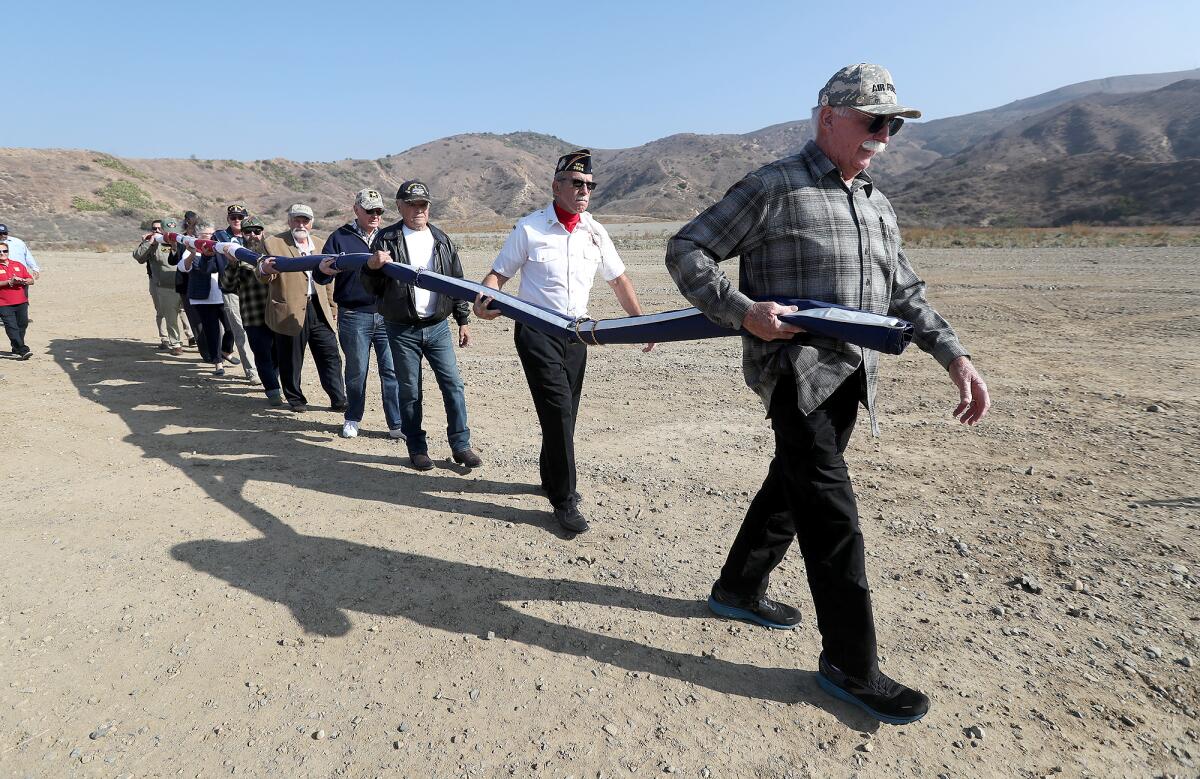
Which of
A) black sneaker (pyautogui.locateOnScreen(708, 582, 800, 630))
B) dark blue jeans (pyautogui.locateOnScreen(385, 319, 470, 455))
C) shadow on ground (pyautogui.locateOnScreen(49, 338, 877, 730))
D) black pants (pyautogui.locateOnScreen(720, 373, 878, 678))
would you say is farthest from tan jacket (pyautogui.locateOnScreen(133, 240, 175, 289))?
black pants (pyautogui.locateOnScreen(720, 373, 878, 678))

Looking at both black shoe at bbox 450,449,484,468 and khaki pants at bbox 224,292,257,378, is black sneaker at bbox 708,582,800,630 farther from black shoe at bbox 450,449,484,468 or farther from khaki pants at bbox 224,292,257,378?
khaki pants at bbox 224,292,257,378

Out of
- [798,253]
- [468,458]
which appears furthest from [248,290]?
[798,253]

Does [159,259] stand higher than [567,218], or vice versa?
[567,218]

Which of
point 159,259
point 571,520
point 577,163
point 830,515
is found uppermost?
point 577,163

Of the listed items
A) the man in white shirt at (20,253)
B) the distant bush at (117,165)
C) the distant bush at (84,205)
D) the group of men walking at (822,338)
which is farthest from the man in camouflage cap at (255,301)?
the distant bush at (117,165)

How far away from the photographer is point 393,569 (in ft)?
12.5

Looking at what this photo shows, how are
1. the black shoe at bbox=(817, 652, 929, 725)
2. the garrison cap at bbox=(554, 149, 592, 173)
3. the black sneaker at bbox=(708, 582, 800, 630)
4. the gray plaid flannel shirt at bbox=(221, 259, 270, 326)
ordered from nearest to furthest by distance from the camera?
the black shoe at bbox=(817, 652, 929, 725)
the black sneaker at bbox=(708, 582, 800, 630)
the garrison cap at bbox=(554, 149, 592, 173)
the gray plaid flannel shirt at bbox=(221, 259, 270, 326)

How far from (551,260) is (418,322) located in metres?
1.45

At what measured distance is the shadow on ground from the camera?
9.86 ft

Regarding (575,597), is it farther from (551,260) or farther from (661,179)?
(661,179)

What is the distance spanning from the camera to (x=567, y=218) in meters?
4.20

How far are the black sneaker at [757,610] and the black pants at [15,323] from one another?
10.6 metres

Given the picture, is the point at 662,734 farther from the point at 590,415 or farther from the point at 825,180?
the point at 590,415

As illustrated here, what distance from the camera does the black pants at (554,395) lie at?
411 cm
